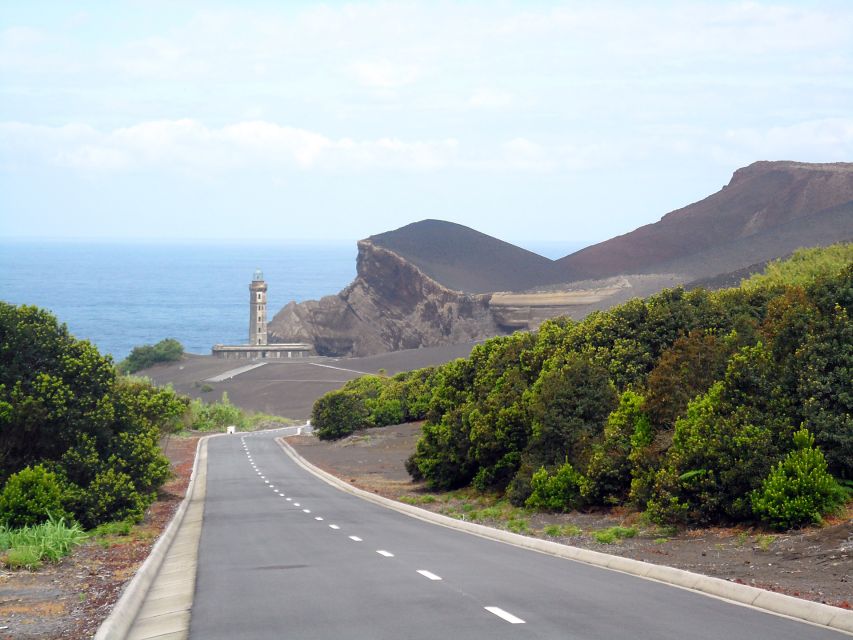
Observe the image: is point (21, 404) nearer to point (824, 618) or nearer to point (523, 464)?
point (523, 464)

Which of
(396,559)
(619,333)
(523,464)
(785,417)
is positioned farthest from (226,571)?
(619,333)

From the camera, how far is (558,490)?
92.0 ft

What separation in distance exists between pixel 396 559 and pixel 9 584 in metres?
5.62

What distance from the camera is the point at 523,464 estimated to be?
30625 millimetres

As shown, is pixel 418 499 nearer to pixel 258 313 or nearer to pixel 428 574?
pixel 428 574

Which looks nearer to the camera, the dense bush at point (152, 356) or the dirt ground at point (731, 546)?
the dirt ground at point (731, 546)

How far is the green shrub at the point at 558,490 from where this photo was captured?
27.7m

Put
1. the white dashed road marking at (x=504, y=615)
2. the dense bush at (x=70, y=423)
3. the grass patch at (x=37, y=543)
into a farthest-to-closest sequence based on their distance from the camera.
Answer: the dense bush at (x=70, y=423) < the grass patch at (x=37, y=543) < the white dashed road marking at (x=504, y=615)

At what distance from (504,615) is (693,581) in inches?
159

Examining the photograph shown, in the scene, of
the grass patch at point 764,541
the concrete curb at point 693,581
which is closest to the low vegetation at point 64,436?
the concrete curb at point 693,581

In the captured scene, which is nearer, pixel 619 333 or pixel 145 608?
pixel 145 608

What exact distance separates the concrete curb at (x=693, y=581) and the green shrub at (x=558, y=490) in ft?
8.88

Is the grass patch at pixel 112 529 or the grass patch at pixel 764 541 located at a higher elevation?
the grass patch at pixel 764 541

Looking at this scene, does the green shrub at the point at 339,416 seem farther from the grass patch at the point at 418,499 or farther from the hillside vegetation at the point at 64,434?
the hillside vegetation at the point at 64,434
